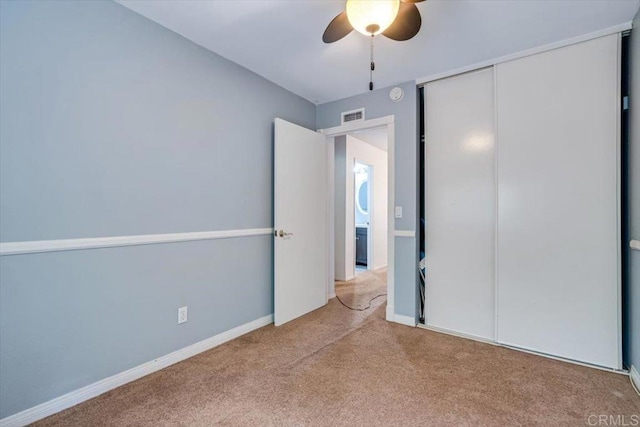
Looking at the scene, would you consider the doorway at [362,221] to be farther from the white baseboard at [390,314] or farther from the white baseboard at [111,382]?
the white baseboard at [111,382]

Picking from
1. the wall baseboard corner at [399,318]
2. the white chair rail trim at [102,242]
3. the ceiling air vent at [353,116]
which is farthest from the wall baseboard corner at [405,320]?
the ceiling air vent at [353,116]

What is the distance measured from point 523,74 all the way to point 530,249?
1423mm

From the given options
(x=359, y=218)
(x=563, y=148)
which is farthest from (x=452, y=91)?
(x=359, y=218)

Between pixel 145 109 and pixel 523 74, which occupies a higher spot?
pixel 523 74

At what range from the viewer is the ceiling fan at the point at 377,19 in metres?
1.44

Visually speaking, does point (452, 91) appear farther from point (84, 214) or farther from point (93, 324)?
point (93, 324)

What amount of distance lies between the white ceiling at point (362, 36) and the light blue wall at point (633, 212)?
0.34 meters

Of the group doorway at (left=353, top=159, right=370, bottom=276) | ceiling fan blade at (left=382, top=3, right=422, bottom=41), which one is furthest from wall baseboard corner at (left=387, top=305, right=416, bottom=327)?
ceiling fan blade at (left=382, top=3, right=422, bottom=41)

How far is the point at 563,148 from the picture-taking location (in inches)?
88.1

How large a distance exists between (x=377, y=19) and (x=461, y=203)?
1.84 meters

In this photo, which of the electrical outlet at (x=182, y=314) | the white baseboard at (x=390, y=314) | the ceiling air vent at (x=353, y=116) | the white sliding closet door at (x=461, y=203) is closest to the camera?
the electrical outlet at (x=182, y=314)

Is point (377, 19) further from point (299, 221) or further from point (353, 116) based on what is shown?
point (299, 221)

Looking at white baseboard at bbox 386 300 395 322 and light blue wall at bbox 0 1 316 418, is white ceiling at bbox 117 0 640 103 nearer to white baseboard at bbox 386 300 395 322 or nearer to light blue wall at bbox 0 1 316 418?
light blue wall at bbox 0 1 316 418

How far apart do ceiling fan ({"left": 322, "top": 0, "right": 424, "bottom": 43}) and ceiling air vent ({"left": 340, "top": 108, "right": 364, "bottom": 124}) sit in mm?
1409
